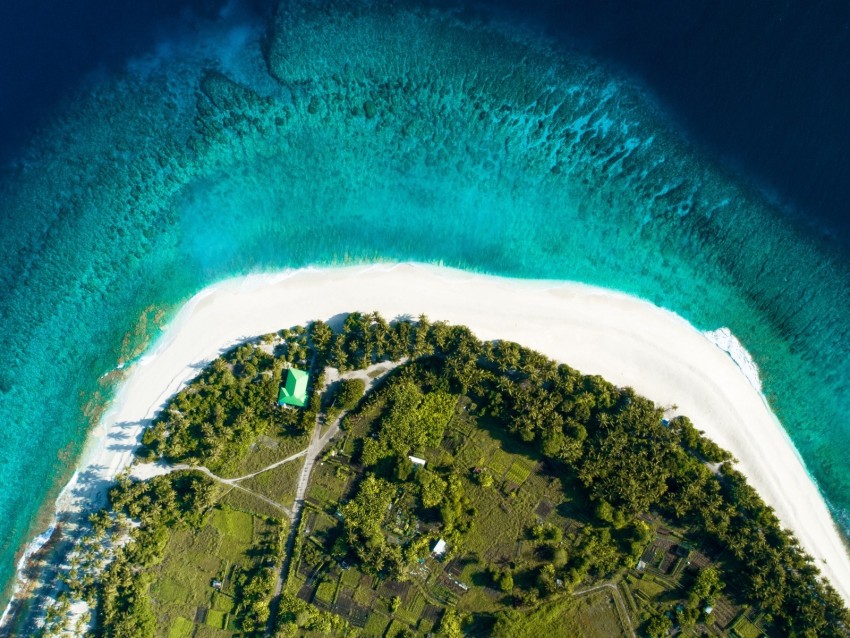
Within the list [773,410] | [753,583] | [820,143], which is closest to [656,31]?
[820,143]

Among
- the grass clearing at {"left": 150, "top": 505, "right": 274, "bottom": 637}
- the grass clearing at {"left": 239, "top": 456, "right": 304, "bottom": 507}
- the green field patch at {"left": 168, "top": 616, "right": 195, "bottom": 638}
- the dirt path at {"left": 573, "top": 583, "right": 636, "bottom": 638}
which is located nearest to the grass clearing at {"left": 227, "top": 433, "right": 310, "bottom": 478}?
the grass clearing at {"left": 239, "top": 456, "right": 304, "bottom": 507}

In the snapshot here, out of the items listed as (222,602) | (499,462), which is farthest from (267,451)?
(499,462)

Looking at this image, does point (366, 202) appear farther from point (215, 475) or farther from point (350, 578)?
point (350, 578)

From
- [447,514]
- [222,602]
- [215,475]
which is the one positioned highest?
[447,514]

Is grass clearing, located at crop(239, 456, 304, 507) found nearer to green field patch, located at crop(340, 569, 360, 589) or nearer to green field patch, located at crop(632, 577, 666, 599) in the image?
green field patch, located at crop(340, 569, 360, 589)

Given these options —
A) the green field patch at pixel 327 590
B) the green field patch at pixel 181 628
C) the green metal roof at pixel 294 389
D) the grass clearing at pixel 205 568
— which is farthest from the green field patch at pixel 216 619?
the green metal roof at pixel 294 389

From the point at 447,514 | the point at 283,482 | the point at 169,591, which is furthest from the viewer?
the point at 169,591

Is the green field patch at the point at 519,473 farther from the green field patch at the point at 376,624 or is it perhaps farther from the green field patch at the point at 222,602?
the green field patch at the point at 222,602
